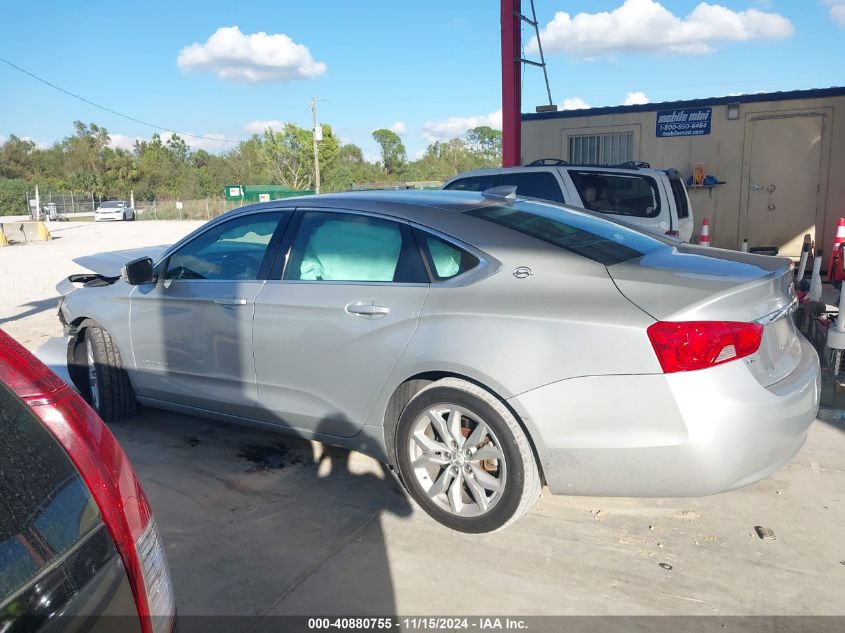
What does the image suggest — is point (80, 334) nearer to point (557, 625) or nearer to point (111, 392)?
point (111, 392)

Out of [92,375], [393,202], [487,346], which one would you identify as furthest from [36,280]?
[487,346]

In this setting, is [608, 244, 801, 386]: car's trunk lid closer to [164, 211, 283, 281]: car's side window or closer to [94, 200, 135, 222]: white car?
[164, 211, 283, 281]: car's side window

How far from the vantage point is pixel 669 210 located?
7820 millimetres

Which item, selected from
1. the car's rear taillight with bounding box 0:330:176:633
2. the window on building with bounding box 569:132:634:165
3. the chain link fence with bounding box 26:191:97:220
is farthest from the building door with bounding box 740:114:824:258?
the chain link fence with bounding box 26:191:97:220

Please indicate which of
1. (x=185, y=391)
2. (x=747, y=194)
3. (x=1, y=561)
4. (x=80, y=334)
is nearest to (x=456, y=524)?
(x=185, y=391)

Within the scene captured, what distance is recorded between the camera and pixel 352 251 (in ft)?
12.6

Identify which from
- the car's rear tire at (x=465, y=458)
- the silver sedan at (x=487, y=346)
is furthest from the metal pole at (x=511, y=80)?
the car's rear tire at (x=465, y=458)

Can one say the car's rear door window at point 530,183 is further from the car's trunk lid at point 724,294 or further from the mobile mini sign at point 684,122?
the mobile mini sign at point 684,122

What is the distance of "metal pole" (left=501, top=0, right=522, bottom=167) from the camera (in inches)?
463

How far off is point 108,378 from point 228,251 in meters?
1.26

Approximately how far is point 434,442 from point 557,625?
98cm

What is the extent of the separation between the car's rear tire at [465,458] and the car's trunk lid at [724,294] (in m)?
0.79

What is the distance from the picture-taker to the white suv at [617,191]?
25.9 ft

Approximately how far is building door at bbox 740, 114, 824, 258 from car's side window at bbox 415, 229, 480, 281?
412 inches
